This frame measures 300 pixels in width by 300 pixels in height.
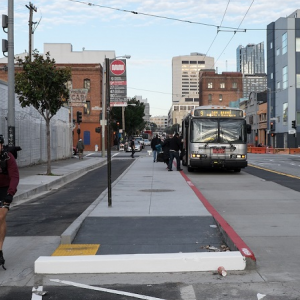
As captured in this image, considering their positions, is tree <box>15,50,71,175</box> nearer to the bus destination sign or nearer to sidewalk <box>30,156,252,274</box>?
the bus destination sign

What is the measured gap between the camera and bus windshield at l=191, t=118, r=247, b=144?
2128 cm

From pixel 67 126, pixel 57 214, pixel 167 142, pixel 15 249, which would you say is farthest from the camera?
pixel 67 126

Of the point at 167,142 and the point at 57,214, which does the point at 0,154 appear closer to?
the point at 57,214

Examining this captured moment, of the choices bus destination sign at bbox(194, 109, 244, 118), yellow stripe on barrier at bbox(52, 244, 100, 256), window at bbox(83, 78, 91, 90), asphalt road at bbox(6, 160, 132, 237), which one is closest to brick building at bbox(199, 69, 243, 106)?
window at bbox(83, 78, 91, 90)

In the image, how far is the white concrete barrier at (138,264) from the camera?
611 centimetres

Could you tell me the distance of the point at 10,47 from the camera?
1814cm

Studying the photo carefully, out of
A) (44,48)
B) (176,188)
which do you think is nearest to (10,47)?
(176,188)

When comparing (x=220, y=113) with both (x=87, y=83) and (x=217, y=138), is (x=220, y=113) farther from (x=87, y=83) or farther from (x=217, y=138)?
(x=87, y=83)

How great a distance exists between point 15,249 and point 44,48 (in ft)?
261

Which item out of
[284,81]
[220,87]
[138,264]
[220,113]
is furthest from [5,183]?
[220,87]

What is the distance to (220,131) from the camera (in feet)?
69.9

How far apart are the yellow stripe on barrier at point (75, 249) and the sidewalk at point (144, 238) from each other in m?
0.01

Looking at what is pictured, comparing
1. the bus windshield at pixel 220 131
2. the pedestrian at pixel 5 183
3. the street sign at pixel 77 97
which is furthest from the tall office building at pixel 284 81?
the pedestrian at pixel 5 183

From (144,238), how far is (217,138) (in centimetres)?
1388
